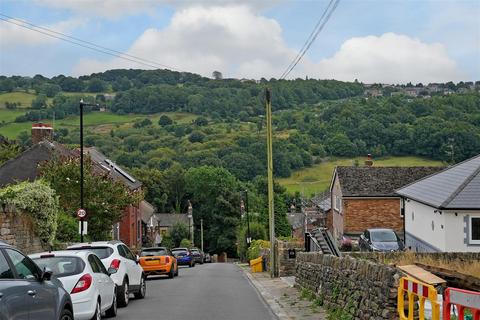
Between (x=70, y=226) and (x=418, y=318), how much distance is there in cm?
2274

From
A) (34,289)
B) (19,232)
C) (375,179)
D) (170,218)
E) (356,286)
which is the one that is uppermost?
(375,179)

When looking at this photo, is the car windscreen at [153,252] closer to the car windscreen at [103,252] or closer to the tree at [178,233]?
the car windscreen at [103,252]

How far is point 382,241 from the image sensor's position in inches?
1405

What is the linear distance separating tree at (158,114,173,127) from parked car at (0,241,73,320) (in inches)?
4823

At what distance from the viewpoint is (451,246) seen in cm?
3103

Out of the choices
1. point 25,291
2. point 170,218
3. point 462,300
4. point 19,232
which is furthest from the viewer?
point 170,218

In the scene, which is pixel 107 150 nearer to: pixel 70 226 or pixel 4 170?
pixel 4 170

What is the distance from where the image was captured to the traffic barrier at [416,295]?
879 centimetres

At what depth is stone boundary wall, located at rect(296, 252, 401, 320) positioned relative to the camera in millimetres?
11578

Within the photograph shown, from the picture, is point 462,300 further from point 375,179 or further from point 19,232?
point 375,179

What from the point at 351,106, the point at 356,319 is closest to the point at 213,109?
the point at 351,106

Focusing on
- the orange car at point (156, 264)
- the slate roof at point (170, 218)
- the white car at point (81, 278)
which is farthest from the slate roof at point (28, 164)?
the slate roof at point (170, 218)

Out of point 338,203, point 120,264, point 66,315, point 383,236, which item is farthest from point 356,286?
point 338,203

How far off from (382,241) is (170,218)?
7004 centimetres
